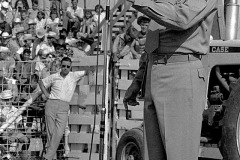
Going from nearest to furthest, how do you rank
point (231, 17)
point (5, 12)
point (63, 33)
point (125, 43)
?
point (231, 17)
point (125, 43)
point (63, 33)
point (5, 12)

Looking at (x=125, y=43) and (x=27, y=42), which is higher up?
(x=27, y=42)

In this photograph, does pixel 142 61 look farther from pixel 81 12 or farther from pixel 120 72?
pixel 81 12

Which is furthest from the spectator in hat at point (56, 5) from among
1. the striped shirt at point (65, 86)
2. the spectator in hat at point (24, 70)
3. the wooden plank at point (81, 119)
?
the wooden plank at point (81, 119)

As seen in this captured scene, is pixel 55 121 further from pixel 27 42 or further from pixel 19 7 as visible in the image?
pixel 19 7

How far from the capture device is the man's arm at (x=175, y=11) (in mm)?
3889

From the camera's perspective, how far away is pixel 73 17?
17141 millimetres

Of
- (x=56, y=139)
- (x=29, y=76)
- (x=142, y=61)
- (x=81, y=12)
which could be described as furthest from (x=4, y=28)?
(x=142, y=61)

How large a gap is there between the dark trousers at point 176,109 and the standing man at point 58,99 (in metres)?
7.13

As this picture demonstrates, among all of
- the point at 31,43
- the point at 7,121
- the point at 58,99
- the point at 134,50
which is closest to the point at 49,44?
the point at 31,43

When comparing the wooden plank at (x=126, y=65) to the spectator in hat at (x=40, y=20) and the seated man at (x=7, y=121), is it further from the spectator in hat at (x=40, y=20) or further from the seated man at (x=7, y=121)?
the spectator in hat at (x=40, y=20)

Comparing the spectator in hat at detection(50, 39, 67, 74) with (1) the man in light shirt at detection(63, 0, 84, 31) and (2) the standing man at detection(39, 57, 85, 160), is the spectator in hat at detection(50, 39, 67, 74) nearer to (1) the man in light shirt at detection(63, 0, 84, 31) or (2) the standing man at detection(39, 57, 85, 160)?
(2) the standing man at detection(39, 57, 85, 160)

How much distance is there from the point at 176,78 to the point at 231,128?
283 centimetres

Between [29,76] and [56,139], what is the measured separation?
191 centimetres

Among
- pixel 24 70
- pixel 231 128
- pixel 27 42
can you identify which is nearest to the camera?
pixel 231 128
